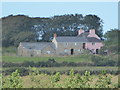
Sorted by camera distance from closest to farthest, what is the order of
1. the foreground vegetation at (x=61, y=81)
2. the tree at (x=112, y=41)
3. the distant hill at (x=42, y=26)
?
the foreground vegetation at (x=61, y=81) < the distant hill at (x=42, y=26) < the tree at (x=112, y=41)

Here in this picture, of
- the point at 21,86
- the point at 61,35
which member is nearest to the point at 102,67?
the point at 61,35

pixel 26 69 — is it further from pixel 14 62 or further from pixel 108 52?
pixel 108 52

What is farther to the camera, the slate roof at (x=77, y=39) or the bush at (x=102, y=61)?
the bush at (x=102, y=61)

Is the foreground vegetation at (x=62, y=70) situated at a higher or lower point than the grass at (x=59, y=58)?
lower

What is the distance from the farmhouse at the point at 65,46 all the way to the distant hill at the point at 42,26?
7 centimetres

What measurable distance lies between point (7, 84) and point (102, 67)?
52.7 inches

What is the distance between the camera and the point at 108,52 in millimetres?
7332

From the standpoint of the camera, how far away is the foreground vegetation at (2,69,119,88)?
6949 mm

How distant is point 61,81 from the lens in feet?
23.2

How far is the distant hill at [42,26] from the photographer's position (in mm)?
7117

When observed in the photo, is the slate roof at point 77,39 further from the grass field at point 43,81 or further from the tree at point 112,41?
the grass field at point 43,81

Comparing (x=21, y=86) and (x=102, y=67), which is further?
(x=102, y=67)

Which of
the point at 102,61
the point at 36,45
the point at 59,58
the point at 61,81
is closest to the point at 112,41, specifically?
the point at 102,61

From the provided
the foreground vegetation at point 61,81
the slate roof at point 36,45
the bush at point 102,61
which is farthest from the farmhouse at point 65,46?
the foreground vegetation at point 61,81
